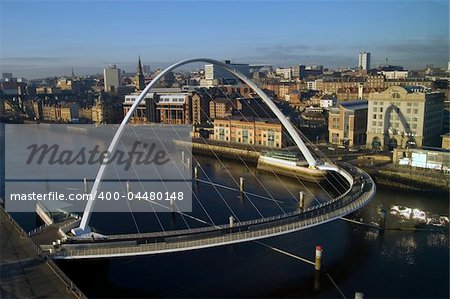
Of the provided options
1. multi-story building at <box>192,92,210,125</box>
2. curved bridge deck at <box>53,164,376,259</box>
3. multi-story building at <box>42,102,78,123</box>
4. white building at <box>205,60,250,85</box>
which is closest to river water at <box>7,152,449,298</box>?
curved bridge deck at <box>53,164,376,259</box>

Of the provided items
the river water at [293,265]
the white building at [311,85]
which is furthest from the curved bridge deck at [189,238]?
the white building at [311,85]

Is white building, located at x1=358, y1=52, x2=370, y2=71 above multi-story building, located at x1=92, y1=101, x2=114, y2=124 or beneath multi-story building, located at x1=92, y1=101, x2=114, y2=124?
above

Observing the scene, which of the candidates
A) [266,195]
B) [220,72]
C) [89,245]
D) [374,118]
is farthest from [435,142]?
[220,72]

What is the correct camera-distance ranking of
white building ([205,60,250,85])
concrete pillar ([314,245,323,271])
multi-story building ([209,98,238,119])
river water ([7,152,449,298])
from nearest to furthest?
river water ([7,152,449,298]) → concrete pillar ([314,245,323,271]) → multi-story building ([209,98,238,119]) → white building ([205,60,250,85])

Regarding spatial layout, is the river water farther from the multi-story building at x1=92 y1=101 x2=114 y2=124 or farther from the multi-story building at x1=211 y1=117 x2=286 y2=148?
the multi-story building at x1=92 y1=101 x2=114 y2=124

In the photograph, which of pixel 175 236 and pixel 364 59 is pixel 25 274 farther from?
pixel 364 59

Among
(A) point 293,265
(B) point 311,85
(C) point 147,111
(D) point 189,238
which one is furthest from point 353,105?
(B) point 311,85
